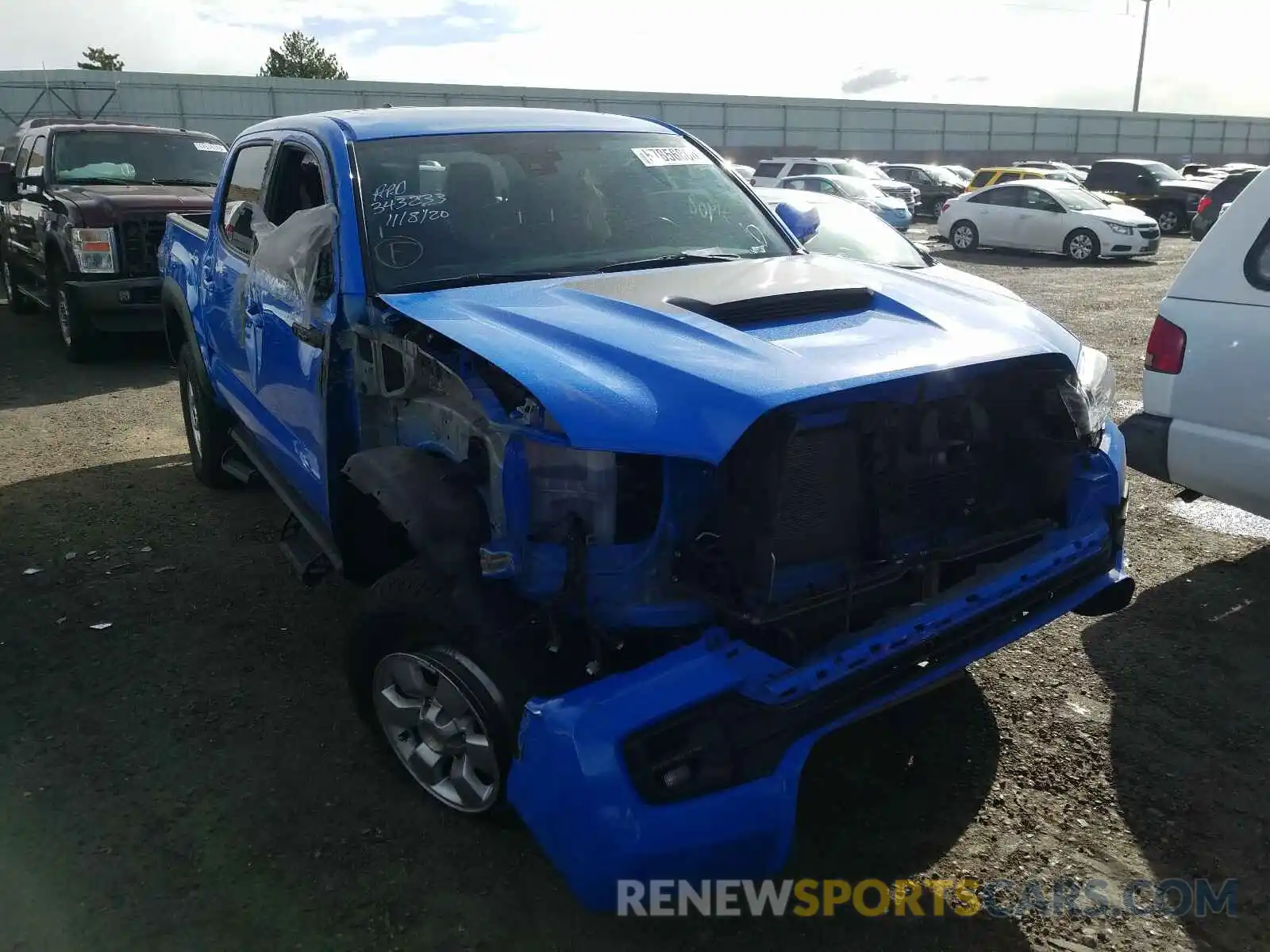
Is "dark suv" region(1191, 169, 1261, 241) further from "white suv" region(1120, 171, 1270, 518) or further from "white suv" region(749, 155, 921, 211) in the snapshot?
"white suv" region(1120, 171, 1270, 518)

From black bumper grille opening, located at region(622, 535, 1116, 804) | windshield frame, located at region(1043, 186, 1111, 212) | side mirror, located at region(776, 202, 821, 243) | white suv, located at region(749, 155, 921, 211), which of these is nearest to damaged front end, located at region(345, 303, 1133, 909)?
black bumper grille opening, located at region(622, 535, 1116, 804)

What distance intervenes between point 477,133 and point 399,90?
36839 mm

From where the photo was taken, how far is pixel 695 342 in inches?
105

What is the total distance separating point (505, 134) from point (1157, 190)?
24.6m

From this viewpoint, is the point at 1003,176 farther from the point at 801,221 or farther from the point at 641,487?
the point at 641,487

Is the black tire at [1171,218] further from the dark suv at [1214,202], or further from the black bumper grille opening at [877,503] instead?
the black bumper grille opening at [877,503]

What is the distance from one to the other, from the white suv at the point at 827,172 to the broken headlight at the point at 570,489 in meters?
22.5

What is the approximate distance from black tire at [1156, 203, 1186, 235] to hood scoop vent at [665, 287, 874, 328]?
2450 centimetres

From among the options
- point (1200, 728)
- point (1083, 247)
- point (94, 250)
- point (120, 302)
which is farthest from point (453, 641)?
point (1083, 247)

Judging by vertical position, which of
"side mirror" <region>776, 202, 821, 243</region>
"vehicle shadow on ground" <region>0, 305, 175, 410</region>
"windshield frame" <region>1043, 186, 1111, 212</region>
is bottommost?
"vehicle shadow on ground" <region>0, 305, 175, 410</region>

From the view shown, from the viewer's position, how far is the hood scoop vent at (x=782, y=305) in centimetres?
292

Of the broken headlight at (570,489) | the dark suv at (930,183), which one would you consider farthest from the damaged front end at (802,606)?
the dark suv at (930,183)

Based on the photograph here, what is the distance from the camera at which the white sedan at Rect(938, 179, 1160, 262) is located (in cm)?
1781

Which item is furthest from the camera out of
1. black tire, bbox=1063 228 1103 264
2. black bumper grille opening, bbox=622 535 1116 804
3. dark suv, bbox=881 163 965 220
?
dark suv, bbox=881 163 965 220
